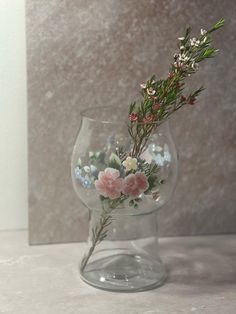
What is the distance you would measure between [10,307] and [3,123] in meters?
0.34

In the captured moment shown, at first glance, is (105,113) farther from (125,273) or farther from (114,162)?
(125,273)

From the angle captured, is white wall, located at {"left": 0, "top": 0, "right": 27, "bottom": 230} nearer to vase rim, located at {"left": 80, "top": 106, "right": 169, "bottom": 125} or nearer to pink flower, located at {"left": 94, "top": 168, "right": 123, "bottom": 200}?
vase rim, located at {"left": 80, "top": 106, "right": 169, "bottom": 125}

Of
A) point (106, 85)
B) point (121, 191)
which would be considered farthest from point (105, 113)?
point (121, 191)

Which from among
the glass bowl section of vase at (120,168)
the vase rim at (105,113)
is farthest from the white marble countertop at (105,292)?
the vase rim at (105,113)

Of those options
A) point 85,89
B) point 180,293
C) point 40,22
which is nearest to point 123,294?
point 180,293

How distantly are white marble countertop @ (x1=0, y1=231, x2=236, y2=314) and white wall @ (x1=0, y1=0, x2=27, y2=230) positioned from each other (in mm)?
49

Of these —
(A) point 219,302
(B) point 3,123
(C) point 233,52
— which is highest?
(C) point 233,52

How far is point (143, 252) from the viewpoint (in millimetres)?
957

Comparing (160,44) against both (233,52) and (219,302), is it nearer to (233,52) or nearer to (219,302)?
(233,52)

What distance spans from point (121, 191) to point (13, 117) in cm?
28

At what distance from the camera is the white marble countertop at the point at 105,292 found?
2.69ft

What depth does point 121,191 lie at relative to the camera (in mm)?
845

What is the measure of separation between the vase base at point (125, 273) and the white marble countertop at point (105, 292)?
13 mm

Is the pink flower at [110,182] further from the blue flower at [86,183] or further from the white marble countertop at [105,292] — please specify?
the white marble countertop at [105,292]
